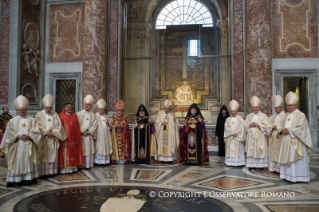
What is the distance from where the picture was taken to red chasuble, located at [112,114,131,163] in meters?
8.13

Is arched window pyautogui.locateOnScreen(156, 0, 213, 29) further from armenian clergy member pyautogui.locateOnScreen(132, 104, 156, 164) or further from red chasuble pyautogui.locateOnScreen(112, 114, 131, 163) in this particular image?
red chasuble pyautogui.locateOnScreen(112, 114, 131, 163)

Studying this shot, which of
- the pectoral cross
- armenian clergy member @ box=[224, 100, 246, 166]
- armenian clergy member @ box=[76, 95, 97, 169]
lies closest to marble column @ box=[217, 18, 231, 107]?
the pectoral cross

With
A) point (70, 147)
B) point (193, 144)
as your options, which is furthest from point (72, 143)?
point (193, 144)

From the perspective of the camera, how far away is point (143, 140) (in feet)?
27.5

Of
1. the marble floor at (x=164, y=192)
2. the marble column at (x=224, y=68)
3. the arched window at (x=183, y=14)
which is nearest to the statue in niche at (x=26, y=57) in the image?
the marble floor at (x=164, y=192)

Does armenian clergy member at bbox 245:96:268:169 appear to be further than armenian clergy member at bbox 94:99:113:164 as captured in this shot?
No

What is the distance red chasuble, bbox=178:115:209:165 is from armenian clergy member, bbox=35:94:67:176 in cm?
325

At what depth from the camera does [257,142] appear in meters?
7.51

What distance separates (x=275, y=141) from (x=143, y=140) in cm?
354

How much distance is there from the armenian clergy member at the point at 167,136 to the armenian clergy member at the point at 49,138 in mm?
2872

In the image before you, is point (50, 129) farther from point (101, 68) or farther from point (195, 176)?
point (101, 68)

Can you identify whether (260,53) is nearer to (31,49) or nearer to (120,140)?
(120,140)

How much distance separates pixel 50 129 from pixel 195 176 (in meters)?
3.31

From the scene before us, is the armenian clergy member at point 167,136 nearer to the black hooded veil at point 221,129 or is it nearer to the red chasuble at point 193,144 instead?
the red chasuble at point 193,144
